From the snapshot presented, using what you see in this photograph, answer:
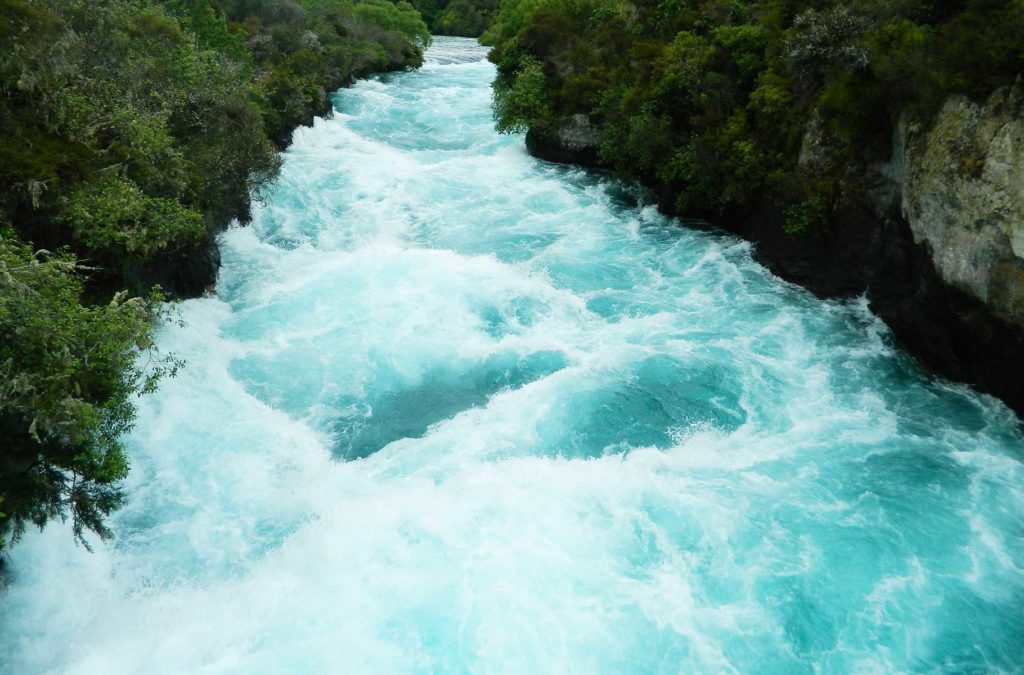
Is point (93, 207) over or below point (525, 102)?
below

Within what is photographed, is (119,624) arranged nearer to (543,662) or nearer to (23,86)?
(543,662)

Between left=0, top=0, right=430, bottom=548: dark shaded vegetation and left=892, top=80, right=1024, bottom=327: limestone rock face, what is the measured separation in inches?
616

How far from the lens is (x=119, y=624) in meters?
10.9

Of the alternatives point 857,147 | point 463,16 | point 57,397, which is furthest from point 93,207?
point 463,16

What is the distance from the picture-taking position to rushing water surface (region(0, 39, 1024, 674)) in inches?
418

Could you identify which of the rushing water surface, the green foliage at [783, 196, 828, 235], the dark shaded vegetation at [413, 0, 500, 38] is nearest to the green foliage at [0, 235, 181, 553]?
the rushing water surface

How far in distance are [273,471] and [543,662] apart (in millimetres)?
6585

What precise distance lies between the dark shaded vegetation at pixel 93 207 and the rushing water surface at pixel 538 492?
5.42 ft

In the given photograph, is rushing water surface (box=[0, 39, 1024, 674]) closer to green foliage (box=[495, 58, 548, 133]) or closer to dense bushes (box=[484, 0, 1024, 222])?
dense bushes (box=[484, 0, 1024, 222])

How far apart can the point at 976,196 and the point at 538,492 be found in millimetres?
10610

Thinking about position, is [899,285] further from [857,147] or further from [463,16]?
[463,16]

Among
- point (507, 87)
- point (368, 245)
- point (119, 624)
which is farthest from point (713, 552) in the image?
point (507, 87)

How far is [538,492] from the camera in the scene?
13.1 metres

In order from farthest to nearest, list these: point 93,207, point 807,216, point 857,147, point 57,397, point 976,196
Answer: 1. point 807,216
2. point 857,147
3. point 93,207
4. point 976,196
5. point 57,397
